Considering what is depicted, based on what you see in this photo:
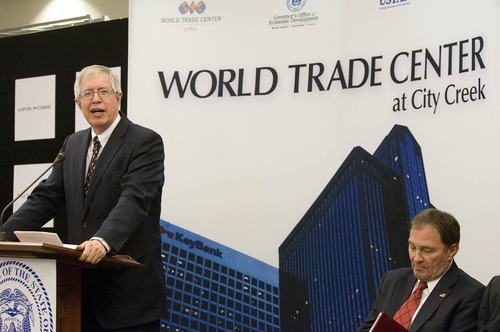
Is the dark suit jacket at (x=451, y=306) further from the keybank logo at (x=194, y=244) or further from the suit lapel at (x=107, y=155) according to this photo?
the keybank logo at (x=194, y=244)

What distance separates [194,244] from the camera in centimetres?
394

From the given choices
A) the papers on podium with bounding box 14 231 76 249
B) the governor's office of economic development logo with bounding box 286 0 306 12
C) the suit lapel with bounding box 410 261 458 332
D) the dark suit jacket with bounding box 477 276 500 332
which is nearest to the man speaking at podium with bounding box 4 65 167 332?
the papers on podium with bounding box 14 231 76 249

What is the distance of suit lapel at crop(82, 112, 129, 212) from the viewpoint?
2.54 m

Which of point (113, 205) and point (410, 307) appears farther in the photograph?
point (113, 205)

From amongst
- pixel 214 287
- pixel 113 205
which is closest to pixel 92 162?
pixel 113 205

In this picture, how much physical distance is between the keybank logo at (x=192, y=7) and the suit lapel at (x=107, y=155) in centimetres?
156

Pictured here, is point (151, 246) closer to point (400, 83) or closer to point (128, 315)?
point (128, 315)

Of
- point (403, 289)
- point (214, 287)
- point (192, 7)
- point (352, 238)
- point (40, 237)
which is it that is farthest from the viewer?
point (192, 7)

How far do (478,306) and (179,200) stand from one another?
212 cm

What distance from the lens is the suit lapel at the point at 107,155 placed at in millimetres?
2539

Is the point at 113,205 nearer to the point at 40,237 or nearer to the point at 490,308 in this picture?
the point at 40,237

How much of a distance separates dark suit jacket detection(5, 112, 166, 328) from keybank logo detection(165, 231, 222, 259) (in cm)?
128

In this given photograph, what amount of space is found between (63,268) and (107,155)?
567 millimetres

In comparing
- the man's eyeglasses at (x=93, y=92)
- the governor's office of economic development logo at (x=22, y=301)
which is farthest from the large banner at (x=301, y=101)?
the governor's office of economic development logo at (x=22, y=301)
